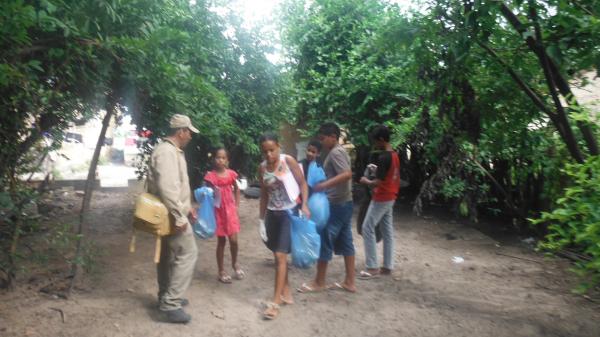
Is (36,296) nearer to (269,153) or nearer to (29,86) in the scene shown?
(29,86)

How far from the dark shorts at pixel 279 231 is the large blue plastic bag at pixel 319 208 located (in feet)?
0.72

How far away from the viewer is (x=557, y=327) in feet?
13.9

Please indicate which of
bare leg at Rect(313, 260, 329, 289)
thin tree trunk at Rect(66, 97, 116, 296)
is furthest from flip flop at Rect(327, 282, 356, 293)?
thin tree trunk at Rect(66, 97, 116, 296)

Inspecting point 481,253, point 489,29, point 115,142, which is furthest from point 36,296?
point 115,142

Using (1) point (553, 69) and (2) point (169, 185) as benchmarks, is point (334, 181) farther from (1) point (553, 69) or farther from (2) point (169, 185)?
(1) point (553, 69)

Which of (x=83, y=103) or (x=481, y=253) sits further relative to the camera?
(x=481, y=253)

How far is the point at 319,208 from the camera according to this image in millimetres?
4605

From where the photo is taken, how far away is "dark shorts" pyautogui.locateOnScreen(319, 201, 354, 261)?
4.85m

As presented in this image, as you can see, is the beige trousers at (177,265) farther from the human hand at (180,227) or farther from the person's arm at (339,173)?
the person's arm at (339,173)

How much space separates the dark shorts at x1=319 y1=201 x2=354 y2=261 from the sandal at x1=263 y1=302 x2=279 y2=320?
852mm

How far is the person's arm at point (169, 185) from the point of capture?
385cm

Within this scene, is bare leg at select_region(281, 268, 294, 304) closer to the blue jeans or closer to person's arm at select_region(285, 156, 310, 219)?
person's arm at select_region(285, 156, 310, 219)

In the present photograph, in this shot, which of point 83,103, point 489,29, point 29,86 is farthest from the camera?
point 83,103

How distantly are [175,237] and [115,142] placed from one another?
21.4 metres
